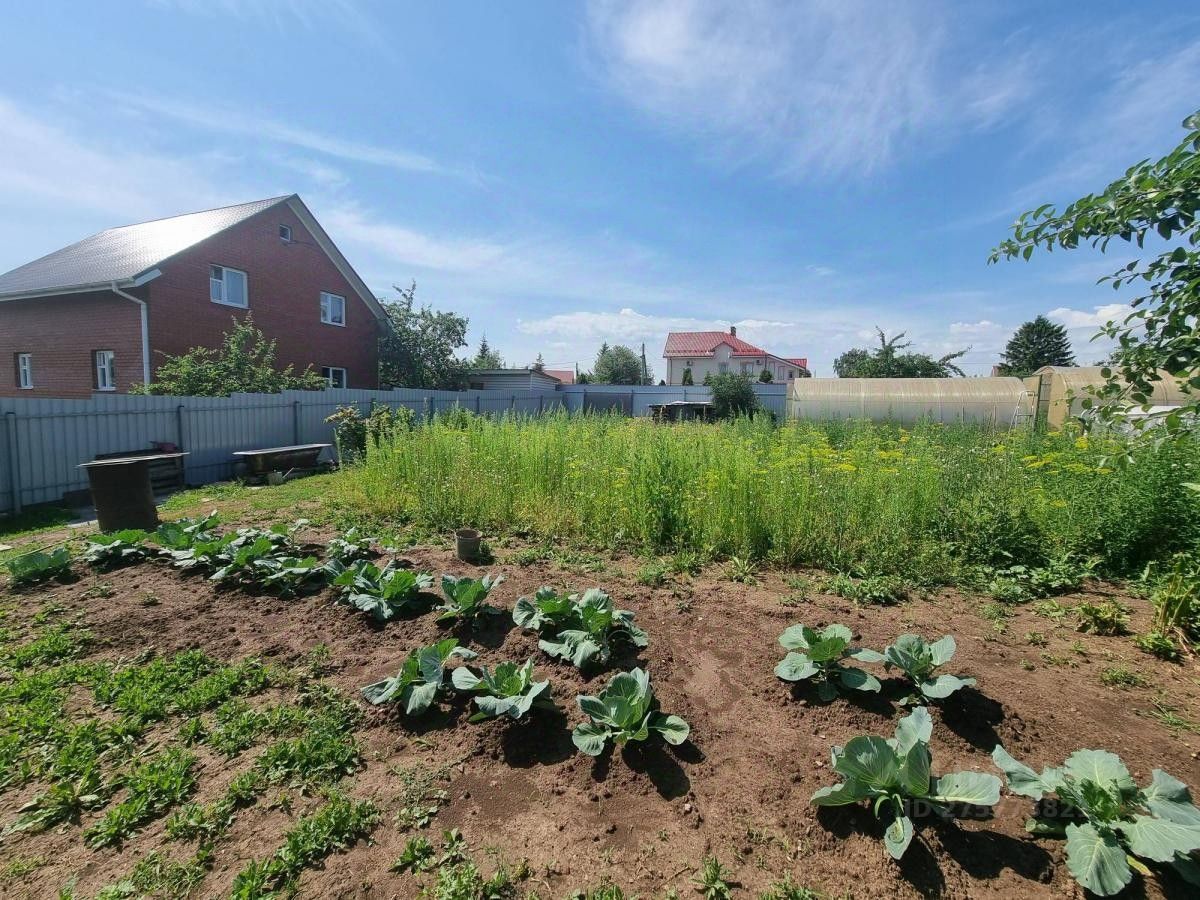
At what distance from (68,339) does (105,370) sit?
1.63 metres

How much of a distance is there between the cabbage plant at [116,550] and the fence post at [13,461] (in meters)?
5.08

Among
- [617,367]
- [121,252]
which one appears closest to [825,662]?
[121,252]

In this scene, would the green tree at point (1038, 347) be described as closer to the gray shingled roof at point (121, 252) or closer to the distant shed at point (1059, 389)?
the distant shed at point (1059, 389)

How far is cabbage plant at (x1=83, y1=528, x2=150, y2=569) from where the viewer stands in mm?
4406

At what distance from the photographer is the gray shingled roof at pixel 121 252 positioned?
15.3 m

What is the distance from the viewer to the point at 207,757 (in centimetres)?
226

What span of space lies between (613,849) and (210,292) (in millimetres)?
19731

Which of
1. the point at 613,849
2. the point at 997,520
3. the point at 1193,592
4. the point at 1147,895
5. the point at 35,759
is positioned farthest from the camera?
the point at 997,520

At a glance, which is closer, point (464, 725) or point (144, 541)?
point (464, 725)

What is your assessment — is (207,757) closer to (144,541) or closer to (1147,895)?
(1147,895)

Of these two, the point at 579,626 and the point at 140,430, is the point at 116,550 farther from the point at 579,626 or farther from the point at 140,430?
the point at 140,430

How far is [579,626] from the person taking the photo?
A: 2.97 metres

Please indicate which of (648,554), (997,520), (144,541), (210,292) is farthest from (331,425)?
(997,520)

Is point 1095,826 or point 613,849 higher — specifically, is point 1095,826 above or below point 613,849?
above
